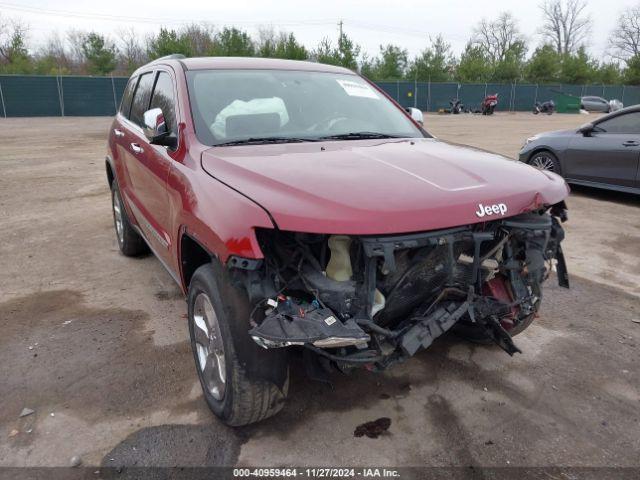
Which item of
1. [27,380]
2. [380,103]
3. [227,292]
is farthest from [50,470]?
[380,103]

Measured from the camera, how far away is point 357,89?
161 inches

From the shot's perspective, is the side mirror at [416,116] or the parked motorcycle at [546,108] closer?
the side mirror at [416,116]

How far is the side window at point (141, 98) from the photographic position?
14.3ft

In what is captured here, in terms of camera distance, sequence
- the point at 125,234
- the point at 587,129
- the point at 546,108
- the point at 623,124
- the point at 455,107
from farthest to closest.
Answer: the point at 546,108
the point at 455,107
the point at 587,129
the point at 623,124
the point at 125,234

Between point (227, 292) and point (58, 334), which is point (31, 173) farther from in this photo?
point (227, 292)

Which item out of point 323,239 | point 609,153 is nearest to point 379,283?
point 323,239

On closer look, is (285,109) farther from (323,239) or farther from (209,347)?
(209,347)

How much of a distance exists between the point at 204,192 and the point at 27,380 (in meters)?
1.82

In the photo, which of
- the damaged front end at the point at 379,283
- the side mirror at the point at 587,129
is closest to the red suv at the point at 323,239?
the damaged front end at the point at 379,283

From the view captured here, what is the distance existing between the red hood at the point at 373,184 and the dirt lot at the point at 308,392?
121 centimetres

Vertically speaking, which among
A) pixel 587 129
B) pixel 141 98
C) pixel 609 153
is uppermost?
pixel 141 98

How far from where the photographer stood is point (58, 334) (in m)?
3.89

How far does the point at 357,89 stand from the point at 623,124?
18.8 ft

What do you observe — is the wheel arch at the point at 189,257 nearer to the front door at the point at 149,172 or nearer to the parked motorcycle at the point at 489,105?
the front door at the point at 149,172
